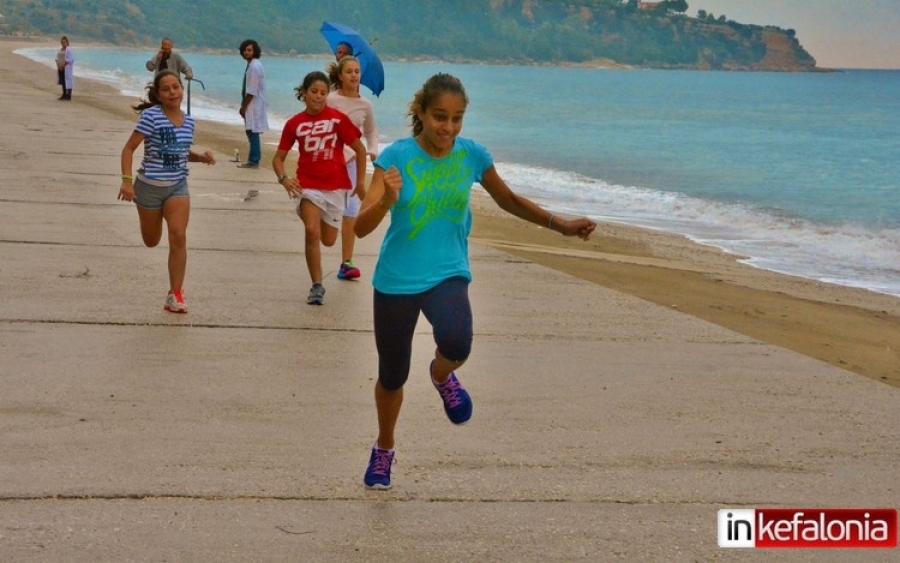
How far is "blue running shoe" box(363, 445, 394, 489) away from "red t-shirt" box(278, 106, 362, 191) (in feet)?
13.1

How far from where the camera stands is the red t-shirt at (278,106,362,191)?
884 cm

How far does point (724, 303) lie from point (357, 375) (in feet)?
16.6

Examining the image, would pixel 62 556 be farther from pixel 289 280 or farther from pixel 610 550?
pixel 289 280

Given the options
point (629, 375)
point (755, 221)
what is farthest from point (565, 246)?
point (755, 221)

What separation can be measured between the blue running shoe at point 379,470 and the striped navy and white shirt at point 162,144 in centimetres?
354

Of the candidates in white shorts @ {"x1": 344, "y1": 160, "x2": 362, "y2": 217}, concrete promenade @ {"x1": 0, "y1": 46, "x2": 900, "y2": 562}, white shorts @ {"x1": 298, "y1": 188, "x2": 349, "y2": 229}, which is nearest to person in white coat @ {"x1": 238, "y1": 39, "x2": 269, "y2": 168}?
concrete promenade @ {"x1": 0, "y1": 46, "x2": 900, "y2": 562}

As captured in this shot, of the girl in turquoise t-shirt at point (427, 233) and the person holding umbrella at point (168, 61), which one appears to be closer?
the girl in turquoise t-shirt at point (427, 233)

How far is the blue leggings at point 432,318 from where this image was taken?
16.4 ft

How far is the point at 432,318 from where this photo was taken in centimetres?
502

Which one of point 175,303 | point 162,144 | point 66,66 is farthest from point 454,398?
point 66,66

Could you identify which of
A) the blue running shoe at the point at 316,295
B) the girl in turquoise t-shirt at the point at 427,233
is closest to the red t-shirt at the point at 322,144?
the blue running shoe at the point at 316,295

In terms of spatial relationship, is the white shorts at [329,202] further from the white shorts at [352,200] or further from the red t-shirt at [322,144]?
the white shorts at [352,200]

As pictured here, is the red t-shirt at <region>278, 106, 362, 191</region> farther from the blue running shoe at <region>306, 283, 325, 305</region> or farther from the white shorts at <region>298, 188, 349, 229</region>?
the blue running shoe at <region>306, 283, 325, 305</region>

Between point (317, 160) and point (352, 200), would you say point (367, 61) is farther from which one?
point (317, 160)
